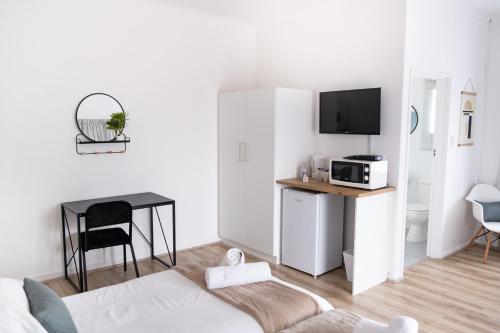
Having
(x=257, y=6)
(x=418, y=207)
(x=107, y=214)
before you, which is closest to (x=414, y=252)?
(x=418, y=207)

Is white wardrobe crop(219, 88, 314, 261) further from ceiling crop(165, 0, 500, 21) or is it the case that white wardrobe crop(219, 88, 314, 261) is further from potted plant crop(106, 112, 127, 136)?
potted plant crop(106, 112, 127, 136)

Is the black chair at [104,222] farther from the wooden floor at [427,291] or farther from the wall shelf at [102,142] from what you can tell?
the wall shelf at [102,142]

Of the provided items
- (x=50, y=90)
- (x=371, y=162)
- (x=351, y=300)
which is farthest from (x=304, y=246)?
(x=50, y=90)

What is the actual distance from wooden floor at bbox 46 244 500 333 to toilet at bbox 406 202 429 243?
0.57 metres

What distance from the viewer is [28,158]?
3.47 meters

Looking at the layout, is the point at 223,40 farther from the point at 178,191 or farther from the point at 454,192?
the point at 454,192

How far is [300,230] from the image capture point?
151 inches

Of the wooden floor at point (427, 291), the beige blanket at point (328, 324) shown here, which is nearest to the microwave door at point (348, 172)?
the wooden floor at point (427, 291)

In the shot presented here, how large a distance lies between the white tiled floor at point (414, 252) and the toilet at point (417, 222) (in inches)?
3.5

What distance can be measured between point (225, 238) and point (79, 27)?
276 cm

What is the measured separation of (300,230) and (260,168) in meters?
0.78

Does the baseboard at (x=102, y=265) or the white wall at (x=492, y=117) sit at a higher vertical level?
the white wall at (x=492, y=117)

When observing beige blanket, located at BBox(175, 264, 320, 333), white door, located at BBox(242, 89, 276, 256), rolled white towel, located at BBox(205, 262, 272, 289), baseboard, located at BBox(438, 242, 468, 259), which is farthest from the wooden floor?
beige blanket, located at BBox(175, 264, 320, 333)

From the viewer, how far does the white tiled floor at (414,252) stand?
13.9ft
